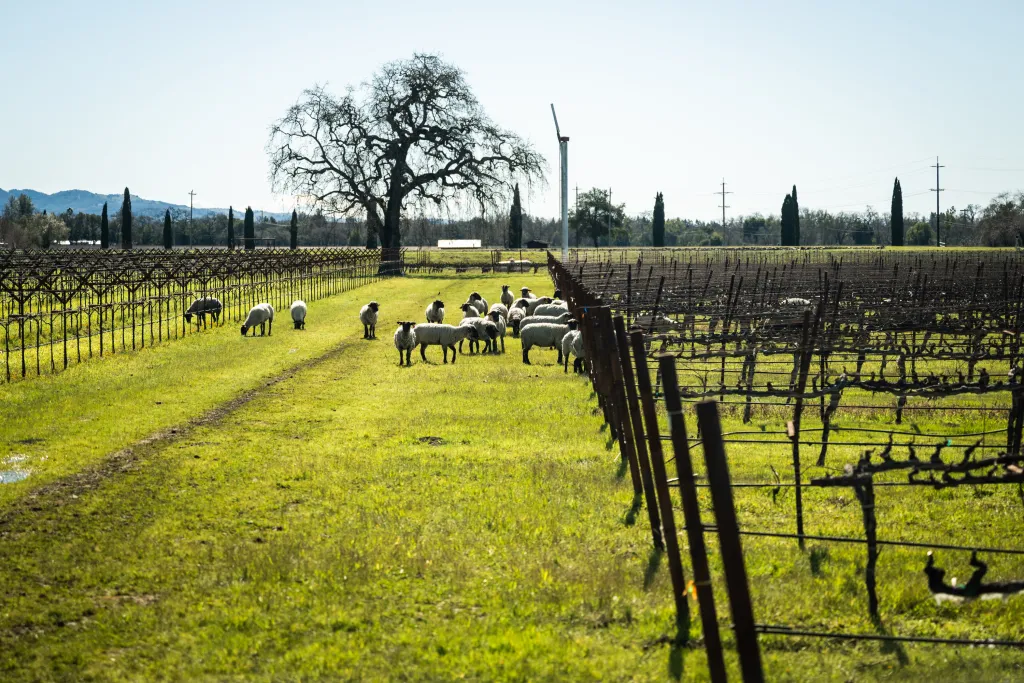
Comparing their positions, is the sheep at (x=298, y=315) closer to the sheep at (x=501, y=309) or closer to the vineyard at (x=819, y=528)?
the sheep at (x=501, y=309)

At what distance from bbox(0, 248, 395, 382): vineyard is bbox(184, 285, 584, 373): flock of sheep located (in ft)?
5.36

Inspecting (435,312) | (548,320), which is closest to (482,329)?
(548,320)

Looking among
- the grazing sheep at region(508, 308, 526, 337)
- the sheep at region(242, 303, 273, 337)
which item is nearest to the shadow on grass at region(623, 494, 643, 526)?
the grazing sheep at region(508, 308, 526, 337)

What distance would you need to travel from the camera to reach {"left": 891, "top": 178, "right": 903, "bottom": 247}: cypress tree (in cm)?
8744

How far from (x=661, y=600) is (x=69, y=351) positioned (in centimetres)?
1687

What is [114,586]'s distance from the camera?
647cm

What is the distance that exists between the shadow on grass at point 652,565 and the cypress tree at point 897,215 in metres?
87.8

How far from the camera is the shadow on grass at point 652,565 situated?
21.3ft

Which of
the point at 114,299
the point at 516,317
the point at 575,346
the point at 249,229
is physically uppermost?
the point at 249,229

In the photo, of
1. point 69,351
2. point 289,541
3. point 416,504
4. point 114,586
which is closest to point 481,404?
point 416,504

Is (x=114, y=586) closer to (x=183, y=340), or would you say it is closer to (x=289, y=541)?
(x=289, y=541)

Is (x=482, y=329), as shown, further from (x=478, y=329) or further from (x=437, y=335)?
(x=437, y=335)

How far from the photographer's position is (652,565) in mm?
6852

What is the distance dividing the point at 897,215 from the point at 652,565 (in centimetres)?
8967
